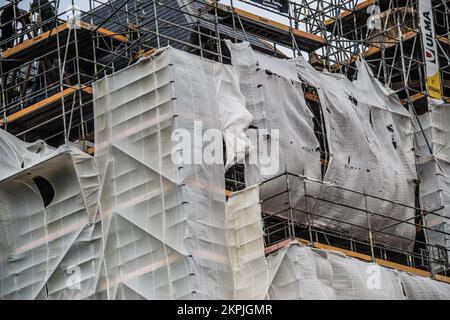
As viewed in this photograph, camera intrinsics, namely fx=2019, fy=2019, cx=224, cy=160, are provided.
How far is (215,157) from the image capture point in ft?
179

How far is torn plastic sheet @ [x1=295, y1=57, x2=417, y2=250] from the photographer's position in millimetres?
58250

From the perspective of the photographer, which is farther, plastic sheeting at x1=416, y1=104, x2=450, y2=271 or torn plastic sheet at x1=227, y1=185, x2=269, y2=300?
plastic sheeting at x1=416, y1=104, x2=450, y2=271

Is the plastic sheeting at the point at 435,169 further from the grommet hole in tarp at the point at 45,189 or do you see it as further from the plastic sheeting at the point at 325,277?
the grommet hole in tarp at the point at 45,189

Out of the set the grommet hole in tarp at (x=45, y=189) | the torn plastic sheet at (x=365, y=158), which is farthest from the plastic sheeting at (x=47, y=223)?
the torn plastic sheet at (x=365, y=158)

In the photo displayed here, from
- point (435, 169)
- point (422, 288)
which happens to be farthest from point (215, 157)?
point (435, 169)

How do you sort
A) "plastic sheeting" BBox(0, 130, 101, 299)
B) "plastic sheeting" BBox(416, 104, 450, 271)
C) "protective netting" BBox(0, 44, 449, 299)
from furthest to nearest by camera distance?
"plastic sheeting" BBox(416, 104, 450, 271), "plastic sheeting" BBox(0, 130, 101, 299), "protective netting" BBox(0, 44, 449, 299)

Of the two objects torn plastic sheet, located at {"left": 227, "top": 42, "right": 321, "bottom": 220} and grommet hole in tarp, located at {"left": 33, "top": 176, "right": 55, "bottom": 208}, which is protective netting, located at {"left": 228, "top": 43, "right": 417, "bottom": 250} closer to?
torn plastic sheet, located at {"left": 227, "top": 42, "right": 321, "bottom": 220}

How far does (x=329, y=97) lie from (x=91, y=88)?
23.8ft

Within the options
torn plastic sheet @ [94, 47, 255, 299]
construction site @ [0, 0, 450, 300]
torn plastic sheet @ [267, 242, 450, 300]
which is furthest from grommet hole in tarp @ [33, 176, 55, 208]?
torn plastic sheet @ [267, 242, 450, 300]

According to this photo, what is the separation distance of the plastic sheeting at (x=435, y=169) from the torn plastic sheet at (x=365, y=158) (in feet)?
2.34

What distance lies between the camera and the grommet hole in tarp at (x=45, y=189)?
57.3 meters

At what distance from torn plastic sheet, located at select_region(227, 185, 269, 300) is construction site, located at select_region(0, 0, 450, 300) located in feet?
0.13

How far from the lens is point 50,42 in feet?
194

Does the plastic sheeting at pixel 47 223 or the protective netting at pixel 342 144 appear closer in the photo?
the plastic sheeting at pixel 47 223
